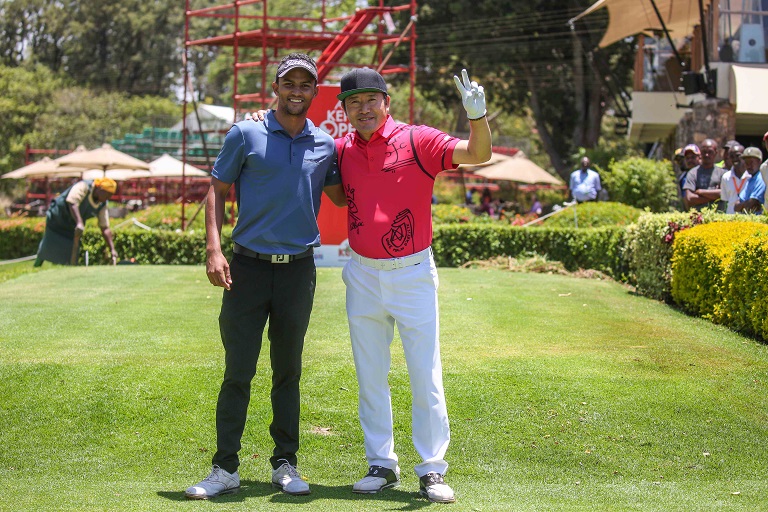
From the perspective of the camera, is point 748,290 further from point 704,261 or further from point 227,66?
point 227,66

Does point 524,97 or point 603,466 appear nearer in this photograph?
point 603,466

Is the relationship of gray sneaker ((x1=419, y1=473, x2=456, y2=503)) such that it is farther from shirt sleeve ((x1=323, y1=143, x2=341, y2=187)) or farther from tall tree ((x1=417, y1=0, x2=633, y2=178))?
tall tree ((x1=417, y1=0, x2=633, y2=178))

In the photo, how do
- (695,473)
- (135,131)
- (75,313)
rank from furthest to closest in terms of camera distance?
(135,131) < (75,313) < (695,473)

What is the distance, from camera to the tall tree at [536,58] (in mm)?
38062

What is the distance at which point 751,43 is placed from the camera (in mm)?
21141

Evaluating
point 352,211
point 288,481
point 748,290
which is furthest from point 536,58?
point 288,481

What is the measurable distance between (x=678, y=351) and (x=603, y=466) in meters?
2.82

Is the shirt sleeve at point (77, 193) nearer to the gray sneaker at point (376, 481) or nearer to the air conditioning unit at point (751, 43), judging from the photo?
the gray sneaker at point (376, 481)

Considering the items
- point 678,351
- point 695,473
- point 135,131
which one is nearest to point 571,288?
point 678,351

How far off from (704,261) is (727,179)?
7.86ft

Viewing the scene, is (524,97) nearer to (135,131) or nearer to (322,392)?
(135,131)

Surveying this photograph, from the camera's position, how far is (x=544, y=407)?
7516 millimetres

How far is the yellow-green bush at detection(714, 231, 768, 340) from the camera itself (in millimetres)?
9227

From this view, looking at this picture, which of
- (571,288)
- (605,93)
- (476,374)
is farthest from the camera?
(605,93)
